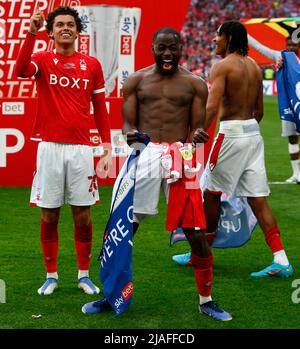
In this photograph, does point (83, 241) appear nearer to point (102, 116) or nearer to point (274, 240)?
point (102, 116)

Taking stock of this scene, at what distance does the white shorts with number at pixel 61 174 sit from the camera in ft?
18.0

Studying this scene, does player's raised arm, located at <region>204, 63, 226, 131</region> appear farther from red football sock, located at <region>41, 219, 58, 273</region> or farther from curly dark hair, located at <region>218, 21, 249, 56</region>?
red football sock, located at <region>41, 219, 58, 273</region>

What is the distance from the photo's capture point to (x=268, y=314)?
5.10 meters

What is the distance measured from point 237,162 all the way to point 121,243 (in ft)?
5.06

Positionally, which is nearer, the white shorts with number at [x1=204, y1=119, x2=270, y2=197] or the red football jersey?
the red football jersey

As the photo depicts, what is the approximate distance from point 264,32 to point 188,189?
8.56m

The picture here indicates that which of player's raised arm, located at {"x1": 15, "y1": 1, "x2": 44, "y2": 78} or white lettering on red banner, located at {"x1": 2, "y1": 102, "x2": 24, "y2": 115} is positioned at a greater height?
player's raised arm, located at {"x1": 15, "y1": 1, "x2": 44, "y2": 78}

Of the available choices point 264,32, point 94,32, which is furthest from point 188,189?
point 264,32

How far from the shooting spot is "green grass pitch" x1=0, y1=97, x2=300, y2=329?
16.1 ft

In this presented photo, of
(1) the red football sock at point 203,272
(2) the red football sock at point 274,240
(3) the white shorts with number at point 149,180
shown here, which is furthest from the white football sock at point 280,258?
(3) the white shorts with number at point 149,180

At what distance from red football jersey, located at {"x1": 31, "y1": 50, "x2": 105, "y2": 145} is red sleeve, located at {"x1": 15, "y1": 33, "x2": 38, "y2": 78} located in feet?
0.28

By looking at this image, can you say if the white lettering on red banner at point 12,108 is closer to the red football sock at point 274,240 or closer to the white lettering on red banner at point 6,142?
the white lettering on red banner at point 6,142

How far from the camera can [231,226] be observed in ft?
20.9

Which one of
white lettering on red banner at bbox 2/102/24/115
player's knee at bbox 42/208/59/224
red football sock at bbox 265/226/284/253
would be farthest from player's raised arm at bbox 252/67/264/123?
white lettering on red banner at bbox 2/102/24/115
